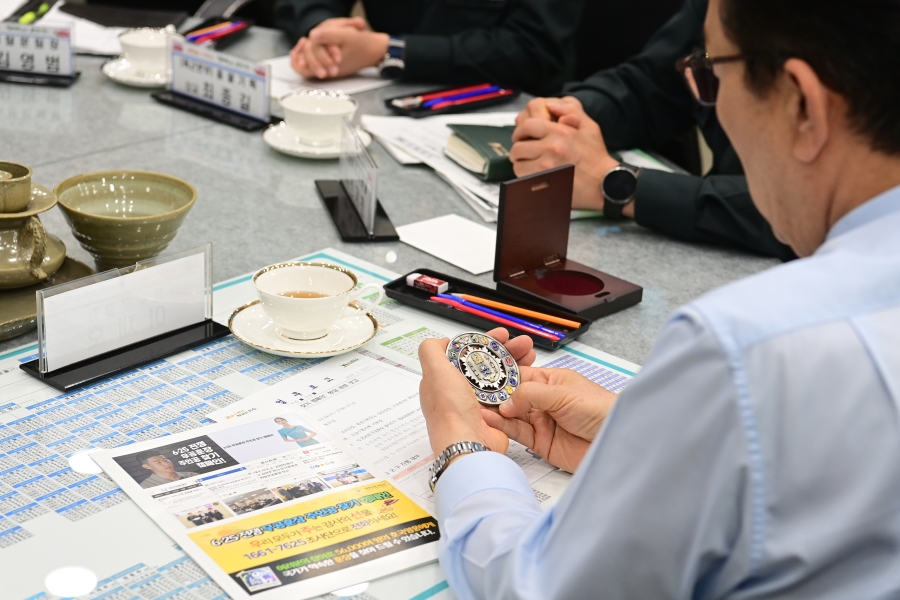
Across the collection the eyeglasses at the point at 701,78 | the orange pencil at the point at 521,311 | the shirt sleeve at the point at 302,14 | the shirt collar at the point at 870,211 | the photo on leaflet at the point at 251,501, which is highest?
the eyeglasses at the point at 701,78

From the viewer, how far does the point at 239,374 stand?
1009mm

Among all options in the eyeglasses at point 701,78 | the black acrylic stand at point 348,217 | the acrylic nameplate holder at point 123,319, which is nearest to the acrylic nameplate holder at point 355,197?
the black acrylic stand at point 348,217

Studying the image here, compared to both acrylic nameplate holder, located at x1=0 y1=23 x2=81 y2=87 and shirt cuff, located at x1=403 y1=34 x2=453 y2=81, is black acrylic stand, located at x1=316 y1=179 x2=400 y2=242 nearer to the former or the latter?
shirt cuff, located at x1=403 y1=34 x2=453 y2=81

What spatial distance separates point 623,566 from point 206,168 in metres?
1.21

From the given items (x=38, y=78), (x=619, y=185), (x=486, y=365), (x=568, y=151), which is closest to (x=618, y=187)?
(x=619, y=185)

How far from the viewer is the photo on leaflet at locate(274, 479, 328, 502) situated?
2.65ft

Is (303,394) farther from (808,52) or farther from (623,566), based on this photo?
(808,52)

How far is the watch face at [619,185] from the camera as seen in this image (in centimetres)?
148

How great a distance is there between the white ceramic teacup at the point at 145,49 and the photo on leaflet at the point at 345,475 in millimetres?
1361

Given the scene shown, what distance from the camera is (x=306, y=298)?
1.05 meters

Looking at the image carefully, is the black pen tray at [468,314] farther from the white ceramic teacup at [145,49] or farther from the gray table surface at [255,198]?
the white ceramic teacup at [145,49]

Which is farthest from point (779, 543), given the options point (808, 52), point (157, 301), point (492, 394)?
point (157, 301)

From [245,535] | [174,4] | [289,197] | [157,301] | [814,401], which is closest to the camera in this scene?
[814,401]

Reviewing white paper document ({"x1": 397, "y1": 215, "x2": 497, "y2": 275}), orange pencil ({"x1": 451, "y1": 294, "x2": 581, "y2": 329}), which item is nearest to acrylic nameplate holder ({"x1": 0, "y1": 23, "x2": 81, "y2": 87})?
white paper document ({"x1": 397, "y1": 215, "x2": 497, "y2": 275})
